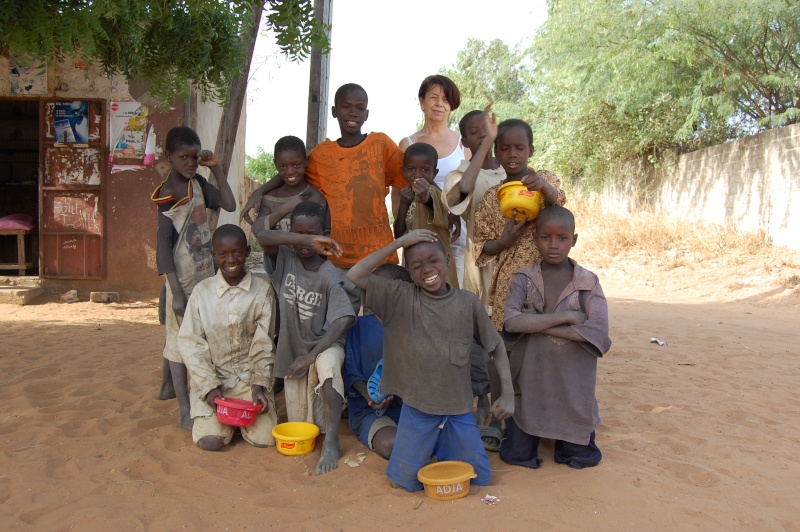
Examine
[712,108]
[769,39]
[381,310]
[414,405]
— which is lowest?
[414,405]

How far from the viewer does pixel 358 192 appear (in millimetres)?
3514

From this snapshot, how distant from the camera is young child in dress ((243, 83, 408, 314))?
3.49 meters

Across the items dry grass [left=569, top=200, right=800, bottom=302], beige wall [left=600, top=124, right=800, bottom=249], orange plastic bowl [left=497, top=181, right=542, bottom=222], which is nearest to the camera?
orange plastic bowl [left=497, top=181, right=542, bottom=222]

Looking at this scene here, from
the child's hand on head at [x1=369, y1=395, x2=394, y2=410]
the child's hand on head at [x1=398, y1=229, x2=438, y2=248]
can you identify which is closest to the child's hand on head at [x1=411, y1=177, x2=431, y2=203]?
the child's hand on head at [x1=398, y1=229, x2=438, y2=248]

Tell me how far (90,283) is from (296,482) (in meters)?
6.01

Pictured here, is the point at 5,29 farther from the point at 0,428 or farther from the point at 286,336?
the point at 0,428

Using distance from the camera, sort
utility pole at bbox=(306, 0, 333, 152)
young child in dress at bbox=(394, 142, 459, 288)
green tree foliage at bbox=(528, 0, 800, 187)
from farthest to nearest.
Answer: green tree foliage at bbox=(528, 0, 800, 187) → utility pole at bbox=(306, 0, 333, 152) → young child in dress at bbox=(394, 142, 459, 288)

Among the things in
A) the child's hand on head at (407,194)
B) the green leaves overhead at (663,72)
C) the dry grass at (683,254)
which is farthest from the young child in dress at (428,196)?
the green leaves overhead at (663,72)

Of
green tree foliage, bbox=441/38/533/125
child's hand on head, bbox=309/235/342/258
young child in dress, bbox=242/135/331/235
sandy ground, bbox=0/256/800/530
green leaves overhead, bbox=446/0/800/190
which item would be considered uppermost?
green tree foliage, bbox=441/38/533/125

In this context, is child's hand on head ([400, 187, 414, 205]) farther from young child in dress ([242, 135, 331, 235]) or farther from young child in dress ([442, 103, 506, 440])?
young child in dress ([242, 135, 331, 235])

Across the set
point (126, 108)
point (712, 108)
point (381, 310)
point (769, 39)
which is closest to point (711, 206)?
point (712, 108)

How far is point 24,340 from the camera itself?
556cm

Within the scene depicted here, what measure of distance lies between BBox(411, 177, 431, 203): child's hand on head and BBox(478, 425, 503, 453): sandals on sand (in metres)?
1.24

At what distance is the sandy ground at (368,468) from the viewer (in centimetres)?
246
